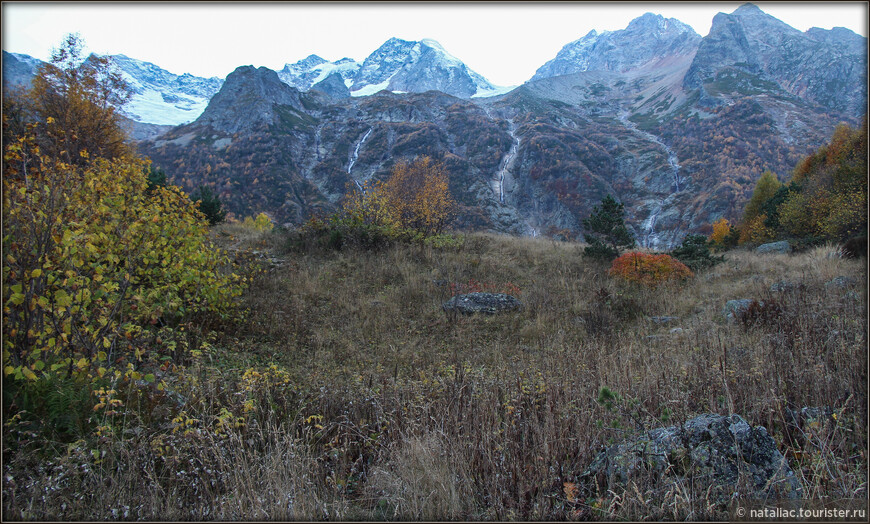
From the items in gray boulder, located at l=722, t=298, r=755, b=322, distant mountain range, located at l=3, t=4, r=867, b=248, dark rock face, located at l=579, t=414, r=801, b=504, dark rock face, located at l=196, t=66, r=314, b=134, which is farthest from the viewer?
dark rock face, located at l=196, t=66, r=314, b=134

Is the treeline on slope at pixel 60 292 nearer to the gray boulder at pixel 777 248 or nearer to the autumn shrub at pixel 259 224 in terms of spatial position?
the autumn shrub at pixel 259 224

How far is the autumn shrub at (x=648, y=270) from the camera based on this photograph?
10.8 m

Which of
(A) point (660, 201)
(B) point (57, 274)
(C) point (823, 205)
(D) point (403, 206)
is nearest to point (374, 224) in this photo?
(D) point (403, 206)

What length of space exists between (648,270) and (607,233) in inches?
132

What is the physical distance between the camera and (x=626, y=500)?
2055 millimetres

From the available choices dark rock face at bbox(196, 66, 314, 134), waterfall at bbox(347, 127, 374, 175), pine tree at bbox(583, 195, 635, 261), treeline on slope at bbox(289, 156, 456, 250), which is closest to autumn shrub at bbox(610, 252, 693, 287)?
pine tree at bbox(583, 195, 635, 261)

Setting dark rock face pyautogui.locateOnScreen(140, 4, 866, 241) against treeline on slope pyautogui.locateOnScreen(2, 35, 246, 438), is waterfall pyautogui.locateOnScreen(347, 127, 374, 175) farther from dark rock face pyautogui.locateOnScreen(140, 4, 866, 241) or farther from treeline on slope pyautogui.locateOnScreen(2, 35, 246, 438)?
treeline on slope pyautogui.locateOnScreen(2, 35, 246, 438)

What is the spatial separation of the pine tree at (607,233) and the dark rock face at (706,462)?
39.3 ft

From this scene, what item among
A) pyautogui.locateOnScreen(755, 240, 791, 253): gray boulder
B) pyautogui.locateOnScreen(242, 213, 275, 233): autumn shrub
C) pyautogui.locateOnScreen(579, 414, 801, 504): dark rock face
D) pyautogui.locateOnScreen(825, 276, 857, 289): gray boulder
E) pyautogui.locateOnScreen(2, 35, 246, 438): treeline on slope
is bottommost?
pyautogui.locateOnScreen(242, 213, 275, 233): autumn shrub

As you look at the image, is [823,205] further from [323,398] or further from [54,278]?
[54,278]

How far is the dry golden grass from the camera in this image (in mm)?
2209

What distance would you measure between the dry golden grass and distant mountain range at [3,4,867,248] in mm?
63160

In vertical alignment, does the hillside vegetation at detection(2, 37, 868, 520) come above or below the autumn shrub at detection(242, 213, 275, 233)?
above

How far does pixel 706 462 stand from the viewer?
7.48ft
